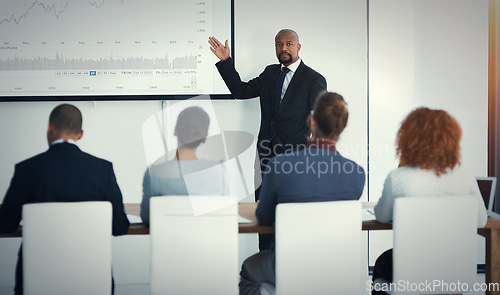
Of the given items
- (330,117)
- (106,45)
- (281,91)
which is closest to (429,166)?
(330,117)

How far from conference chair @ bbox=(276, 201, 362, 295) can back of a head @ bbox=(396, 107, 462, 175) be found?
394 mm

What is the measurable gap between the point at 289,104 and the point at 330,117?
1508 mm

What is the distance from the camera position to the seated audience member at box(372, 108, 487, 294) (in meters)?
2.42

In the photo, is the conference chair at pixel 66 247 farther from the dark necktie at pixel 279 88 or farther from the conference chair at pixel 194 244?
the dark necktie at pixel 279 88

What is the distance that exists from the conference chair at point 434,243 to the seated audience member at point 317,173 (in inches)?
9.6

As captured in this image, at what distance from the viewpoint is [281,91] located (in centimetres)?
402

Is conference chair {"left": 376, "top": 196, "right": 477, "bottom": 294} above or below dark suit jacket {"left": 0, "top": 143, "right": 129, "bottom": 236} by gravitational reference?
below

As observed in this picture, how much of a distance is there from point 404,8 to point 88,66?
2481mm

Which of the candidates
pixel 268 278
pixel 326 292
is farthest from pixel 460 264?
pixel 268 278

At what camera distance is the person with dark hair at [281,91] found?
3963 millimetres
